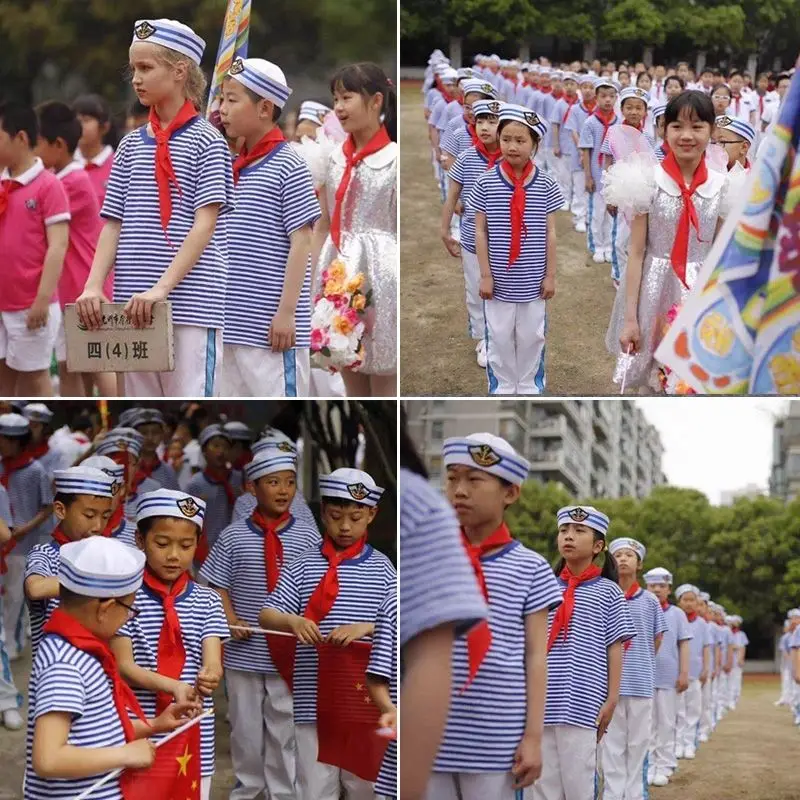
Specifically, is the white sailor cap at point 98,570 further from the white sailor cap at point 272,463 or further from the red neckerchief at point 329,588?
the white sailor cap at point 272,463

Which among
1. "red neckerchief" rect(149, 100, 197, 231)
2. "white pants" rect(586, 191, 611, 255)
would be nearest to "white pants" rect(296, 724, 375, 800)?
"red neckerchief" rect(149, 100, 197, 231)

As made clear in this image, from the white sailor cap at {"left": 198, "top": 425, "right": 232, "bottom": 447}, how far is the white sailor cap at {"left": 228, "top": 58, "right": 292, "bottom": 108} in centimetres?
113

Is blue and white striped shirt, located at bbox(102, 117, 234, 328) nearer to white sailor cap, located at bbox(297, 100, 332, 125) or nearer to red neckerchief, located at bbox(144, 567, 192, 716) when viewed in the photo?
white sailor cap, located at bbox(297, 100, 332, 125)

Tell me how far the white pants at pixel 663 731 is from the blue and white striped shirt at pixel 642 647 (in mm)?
70

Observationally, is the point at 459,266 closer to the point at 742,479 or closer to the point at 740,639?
the point at 742,479

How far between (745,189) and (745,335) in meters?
0.30

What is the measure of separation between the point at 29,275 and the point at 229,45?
3.37ft

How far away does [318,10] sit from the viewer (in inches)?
183

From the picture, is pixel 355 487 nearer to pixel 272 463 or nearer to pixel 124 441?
pixel 272 463

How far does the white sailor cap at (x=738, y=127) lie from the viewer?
442 cm

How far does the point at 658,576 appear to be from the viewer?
432cm

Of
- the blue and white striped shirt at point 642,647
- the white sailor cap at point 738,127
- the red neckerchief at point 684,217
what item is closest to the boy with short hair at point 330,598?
the blue and white striped shirt at point 642,647

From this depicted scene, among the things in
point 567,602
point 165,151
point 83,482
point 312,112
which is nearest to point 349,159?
point 312,112

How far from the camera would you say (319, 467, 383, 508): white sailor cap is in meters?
4.28
